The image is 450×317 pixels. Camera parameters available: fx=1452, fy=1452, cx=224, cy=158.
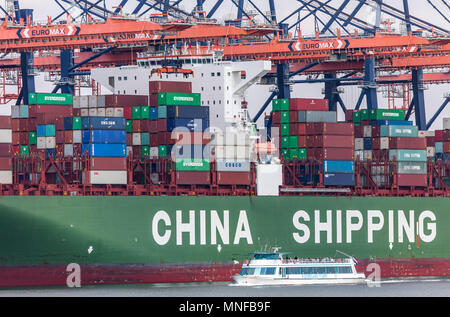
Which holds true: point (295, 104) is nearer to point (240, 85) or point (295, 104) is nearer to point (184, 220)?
point (240, 85)

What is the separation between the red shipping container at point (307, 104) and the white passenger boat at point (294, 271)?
743 cm

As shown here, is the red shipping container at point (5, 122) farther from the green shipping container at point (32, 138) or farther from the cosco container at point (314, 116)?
the cosco container at point (314, 116)

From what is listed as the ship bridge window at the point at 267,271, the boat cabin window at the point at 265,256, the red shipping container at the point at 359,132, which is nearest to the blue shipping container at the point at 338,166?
the red shipping container at the point at 359,132

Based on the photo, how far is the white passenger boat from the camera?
64.5 metres

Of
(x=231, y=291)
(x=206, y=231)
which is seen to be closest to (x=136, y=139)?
(x=206, y=231)

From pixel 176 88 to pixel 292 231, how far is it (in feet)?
29.2

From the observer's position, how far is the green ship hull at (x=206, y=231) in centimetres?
6103

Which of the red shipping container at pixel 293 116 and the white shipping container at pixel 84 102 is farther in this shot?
the red shipping container at pixel 293 116

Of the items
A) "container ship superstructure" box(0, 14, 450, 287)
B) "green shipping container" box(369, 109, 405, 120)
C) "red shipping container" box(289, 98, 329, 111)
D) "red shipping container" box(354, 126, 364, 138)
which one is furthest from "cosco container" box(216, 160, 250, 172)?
"green shipping container" box(369, 109, 405, 120)

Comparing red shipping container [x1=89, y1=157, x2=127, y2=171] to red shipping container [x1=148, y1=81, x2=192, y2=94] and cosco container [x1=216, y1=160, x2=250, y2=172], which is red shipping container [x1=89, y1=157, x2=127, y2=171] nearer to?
red shipping container [x1=148, y1=81, x2=192, y2=94]

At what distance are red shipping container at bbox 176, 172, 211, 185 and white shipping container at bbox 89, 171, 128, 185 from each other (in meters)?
2.60

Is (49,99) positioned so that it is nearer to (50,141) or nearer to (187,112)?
(50,141)

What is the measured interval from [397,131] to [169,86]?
41.4 feet
